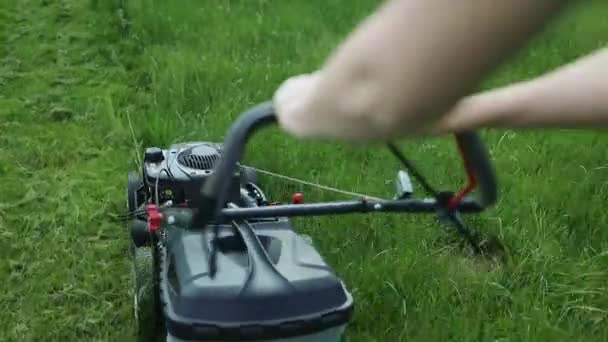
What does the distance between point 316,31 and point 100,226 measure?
1859 millimetres

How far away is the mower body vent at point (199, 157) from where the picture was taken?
235cm

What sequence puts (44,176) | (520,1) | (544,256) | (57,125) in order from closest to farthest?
(520,1), (544,256), (44,176), (57,125)

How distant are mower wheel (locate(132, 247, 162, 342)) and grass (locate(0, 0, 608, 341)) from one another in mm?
122

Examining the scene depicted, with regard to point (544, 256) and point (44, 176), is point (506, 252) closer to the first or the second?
point (544, 256)

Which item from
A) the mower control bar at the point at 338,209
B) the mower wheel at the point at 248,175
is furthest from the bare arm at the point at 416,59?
the mower wheel at the point at 248,175

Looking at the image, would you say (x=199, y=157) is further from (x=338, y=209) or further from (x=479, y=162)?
(x=479, y=162)

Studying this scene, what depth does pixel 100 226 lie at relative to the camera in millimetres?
2902

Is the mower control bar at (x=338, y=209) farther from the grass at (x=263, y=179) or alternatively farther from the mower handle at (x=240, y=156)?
the grass at (x=263, y=179)

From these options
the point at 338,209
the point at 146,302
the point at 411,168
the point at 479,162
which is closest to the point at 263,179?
the point at 146,302

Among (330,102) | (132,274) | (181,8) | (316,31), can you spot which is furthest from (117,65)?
(330,102)

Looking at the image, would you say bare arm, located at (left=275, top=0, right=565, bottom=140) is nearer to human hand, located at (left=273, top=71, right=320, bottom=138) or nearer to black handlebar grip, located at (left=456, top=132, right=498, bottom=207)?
human hand, located at (left=273, top=71, right=320, bottom=138)

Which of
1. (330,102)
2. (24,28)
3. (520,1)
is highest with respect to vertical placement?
(520,1)

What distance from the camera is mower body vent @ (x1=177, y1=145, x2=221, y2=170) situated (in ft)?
7.71

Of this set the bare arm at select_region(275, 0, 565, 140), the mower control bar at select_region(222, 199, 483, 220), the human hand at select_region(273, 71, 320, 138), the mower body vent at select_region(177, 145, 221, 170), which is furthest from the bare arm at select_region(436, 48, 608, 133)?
the mower body vent at select_region(177, 145, 221, 170)
